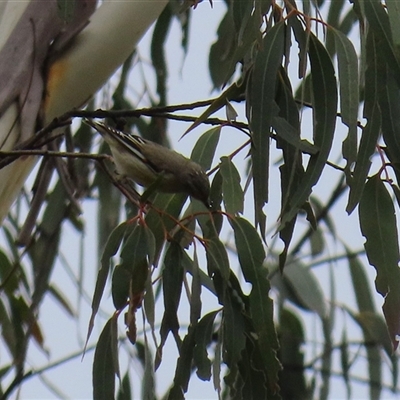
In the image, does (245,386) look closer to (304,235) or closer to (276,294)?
(276,294)

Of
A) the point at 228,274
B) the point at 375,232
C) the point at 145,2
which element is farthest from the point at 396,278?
the point at 145,2

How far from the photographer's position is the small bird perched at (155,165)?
4.35 feet

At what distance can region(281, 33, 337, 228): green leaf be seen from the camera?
3.86ft

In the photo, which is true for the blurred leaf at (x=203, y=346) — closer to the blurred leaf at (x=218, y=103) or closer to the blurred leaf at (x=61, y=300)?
the blurred leaf at (x=218, y=103)

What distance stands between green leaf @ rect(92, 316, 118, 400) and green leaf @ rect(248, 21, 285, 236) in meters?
Answer: 0.26

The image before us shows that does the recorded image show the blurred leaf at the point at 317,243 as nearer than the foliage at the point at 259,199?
No

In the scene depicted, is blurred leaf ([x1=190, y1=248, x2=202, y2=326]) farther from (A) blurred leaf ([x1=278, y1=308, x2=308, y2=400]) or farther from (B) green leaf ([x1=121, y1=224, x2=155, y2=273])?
(A) blurred leaf ([x1=278, y1=308, x2=308, y2=400])

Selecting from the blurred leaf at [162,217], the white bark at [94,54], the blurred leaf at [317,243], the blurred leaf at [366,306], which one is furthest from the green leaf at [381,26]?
the blurred leaf at [317,243]

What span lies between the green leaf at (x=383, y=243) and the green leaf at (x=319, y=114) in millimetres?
114

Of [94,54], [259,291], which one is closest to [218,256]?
[259,291]

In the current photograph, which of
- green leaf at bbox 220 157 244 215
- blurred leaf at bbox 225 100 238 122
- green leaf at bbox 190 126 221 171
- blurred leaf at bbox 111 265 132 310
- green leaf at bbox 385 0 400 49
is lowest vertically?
blurred leaf at bbox 111 265 132 310

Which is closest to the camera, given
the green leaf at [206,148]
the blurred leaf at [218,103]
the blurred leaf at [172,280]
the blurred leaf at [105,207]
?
the blurred leaf at [218,103]

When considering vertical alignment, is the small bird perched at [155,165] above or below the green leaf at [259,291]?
above

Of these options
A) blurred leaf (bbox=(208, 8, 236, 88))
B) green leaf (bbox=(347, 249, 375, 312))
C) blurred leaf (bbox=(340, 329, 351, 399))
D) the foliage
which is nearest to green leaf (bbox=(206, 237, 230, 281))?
the foliage
